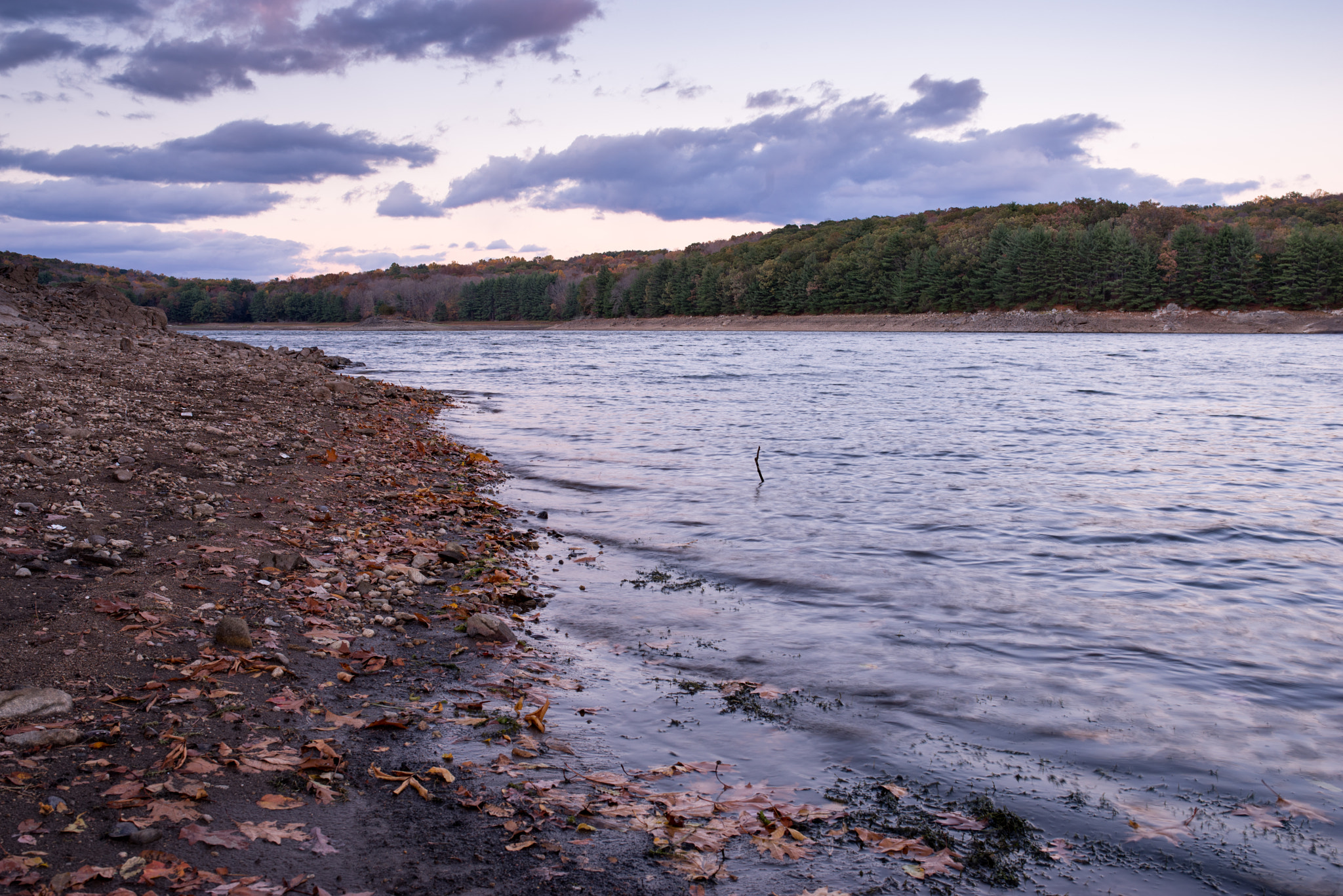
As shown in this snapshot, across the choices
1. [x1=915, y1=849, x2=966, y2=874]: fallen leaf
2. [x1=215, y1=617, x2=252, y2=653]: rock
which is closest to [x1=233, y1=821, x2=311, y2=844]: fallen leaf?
[x1=215, y1=617, x2=252, y2=653]: rock

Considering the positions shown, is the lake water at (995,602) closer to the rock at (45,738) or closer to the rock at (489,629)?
the rock at (489,629)

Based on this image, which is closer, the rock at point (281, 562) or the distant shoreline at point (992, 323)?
the rock at point (281, 562)

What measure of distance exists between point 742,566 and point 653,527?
1956 millimetres

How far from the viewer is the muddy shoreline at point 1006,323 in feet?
283

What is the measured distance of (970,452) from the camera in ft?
55.9

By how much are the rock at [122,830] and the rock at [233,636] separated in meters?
1.92

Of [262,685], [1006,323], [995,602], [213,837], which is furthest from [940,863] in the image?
[1006,323]

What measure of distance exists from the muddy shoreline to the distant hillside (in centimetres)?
292

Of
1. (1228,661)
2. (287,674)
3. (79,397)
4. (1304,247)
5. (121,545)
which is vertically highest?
(1304,247)

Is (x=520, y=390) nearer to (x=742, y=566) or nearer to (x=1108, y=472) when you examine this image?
(x=1108, y=472)

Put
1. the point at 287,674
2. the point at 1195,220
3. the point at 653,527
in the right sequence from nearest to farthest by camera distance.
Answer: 1. the point at 287,674
2. the point at 653,527
3. the point at 1195,220

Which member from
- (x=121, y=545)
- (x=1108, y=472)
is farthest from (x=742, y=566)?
(x=1108, y=472)

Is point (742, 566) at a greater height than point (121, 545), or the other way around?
point (121, 545)

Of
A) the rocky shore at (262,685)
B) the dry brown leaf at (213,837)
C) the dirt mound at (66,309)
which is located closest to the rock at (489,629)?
the rocky shore at (262,685)
